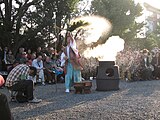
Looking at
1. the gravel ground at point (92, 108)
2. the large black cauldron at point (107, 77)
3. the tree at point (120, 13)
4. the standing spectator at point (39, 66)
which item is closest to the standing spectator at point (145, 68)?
the large black cauldron at point (107, 77)

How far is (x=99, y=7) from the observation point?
26.6 meters

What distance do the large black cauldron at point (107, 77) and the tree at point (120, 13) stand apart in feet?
49.9

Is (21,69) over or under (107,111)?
over

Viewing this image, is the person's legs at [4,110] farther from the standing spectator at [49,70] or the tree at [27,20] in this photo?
the tree at [27,20]

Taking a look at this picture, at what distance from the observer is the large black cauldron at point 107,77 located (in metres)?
10.8

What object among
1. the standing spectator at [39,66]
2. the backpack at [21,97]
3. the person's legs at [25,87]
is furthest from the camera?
the standing spectator at [39,66]

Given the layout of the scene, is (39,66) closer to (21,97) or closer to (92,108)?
(21,97)

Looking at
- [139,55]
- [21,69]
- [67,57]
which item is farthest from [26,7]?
[21,69]

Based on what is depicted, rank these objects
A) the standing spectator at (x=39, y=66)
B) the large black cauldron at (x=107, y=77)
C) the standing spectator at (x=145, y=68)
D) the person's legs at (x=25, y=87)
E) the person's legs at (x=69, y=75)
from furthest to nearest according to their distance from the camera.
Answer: the standing spectator at (x=145, y=68)
the standing spectator at (x=39, y=66)
the large black cauldron at (x=107, y=77)
the person's legs at (x=69, y=75)
the person's legs at (x=25, y=87)

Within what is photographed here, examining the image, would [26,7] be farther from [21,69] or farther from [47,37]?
[21,69]

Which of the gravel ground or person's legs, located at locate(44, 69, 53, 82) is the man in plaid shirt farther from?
person's legs, located at locate(44, 69, 53, 82)

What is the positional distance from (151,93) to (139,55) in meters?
6.22

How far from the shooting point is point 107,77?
10.8 metres

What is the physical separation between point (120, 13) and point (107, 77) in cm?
1756
